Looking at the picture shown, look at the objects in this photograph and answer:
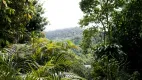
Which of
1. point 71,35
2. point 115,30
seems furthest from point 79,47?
point 71,35

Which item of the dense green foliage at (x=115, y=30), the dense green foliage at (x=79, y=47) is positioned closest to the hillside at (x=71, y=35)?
the dense green foliage at (x=79, y=47)

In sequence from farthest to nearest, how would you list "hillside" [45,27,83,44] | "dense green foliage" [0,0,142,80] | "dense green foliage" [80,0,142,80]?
"hillside" [45,27,83,44] < "dense green foliage" [80,0,142,80] < "dense green foliage" [0,0,142,80]

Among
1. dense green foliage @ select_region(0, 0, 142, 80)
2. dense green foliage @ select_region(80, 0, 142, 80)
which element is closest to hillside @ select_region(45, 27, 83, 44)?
dense green foliage @ select_region(0, 0, 142, 80)

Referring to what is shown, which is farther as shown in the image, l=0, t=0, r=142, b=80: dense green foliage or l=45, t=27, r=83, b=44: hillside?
l=45, t=27, r=83, b=44: hillside

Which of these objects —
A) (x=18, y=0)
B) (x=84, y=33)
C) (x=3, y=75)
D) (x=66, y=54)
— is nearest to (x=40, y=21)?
(x=84, y=33)

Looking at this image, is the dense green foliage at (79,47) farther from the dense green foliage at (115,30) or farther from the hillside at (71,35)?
the hillside at (71,35)

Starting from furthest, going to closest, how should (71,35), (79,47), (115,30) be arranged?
1. (71,35)
2. (115,30)
3. (79,47)

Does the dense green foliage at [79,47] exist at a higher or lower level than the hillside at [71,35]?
lower

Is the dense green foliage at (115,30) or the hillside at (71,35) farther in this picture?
the hillside at (71,35)

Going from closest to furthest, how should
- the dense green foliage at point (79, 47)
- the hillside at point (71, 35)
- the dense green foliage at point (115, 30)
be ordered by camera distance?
the dense green foliage at point (79, 47) < the dense green foliage at point (115, 30) < the hillside at point (71, 35)

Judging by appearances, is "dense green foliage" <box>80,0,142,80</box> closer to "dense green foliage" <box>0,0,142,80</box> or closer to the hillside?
"dense green foliage" <box>0,0,142,80</box>

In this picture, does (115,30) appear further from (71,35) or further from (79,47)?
(71,35)

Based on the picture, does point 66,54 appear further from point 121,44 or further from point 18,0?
point 121,44

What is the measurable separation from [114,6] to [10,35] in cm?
427
